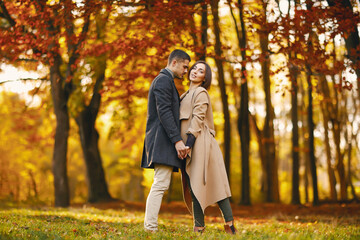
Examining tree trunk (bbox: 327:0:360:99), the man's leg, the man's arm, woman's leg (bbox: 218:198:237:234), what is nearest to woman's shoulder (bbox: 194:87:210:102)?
the man's arm

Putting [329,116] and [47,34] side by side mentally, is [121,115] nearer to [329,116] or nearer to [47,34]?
[47,34]

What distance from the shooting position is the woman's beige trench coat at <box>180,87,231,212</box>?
4602 millimetres

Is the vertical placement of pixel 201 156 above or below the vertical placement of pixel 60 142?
below

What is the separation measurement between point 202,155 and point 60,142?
716 cm

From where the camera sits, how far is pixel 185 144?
4574mm

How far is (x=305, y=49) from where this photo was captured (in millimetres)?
8102

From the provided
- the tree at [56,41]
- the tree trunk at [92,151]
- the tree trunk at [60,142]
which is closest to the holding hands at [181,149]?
the tree at [56,41]

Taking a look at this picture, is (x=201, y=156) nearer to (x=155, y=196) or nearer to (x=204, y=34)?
(x=155, y=196)

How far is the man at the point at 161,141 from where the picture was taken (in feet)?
14.6

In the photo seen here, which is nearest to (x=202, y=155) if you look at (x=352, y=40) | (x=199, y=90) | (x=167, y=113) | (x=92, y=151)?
(x=167, y=113)

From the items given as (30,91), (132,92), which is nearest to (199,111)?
(132,92)

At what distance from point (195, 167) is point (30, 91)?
9.16 m

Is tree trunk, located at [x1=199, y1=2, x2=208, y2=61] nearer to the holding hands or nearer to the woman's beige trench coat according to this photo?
the woman's beige trench coat

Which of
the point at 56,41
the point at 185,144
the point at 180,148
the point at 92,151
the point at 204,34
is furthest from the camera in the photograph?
the point at 92,151
